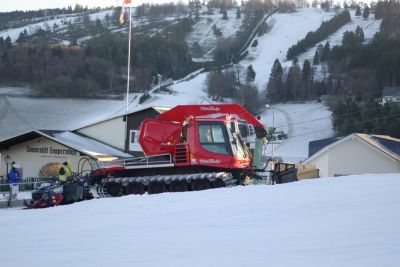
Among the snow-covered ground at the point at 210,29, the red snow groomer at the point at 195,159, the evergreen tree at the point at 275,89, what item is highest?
the snow-covered ground at the point at 210,29

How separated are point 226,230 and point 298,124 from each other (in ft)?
190

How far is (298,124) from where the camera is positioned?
66812 mm

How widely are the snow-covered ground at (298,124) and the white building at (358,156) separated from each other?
19197mm

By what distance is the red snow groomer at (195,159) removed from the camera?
17750mm

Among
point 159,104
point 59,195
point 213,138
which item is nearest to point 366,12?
point 159,104

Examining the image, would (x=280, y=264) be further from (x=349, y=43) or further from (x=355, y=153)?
(x=349, y=43)

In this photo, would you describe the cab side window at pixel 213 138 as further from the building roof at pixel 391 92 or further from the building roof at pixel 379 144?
the building roof at pixel 391 92

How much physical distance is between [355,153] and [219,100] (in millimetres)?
45532

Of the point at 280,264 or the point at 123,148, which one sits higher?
the point at 280,264

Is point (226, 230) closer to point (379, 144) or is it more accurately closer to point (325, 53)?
point (379, 144)

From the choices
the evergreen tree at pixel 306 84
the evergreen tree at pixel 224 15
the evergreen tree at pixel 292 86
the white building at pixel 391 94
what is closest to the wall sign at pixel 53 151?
the white building at pixel 391 94

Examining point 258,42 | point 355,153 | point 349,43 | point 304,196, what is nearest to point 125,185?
point 304,196

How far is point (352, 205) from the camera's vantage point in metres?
10.8

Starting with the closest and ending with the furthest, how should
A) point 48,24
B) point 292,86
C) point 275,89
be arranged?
1. point 275,89
2. point 292,86
3. point 48,24
